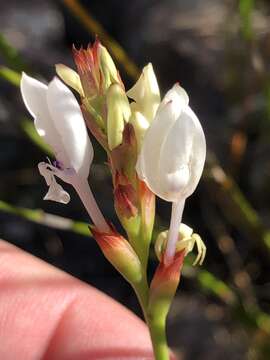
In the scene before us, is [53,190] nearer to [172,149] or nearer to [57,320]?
[172,149]

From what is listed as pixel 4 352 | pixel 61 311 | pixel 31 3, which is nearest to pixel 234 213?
pixel 61 311

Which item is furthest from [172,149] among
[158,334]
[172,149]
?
[158,334]

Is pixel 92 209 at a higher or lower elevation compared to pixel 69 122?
lower

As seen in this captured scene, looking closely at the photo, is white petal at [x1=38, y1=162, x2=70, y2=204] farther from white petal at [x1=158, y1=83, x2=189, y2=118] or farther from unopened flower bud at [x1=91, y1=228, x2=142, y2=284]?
white petal at [x1=158, y1=83, x2=189, y2=118]

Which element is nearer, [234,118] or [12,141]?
[234,118]

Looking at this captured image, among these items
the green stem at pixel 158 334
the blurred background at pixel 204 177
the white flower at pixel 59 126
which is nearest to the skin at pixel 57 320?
the blurred background at pixel 204 177

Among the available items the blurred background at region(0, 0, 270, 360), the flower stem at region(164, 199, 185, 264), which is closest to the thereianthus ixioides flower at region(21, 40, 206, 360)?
the flower stem at region(164, 199, 185, 264)

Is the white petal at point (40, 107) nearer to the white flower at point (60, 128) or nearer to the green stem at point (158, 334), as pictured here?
the white flower at point (60, 128)

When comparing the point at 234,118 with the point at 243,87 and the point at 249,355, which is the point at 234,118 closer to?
the point at 243,87
